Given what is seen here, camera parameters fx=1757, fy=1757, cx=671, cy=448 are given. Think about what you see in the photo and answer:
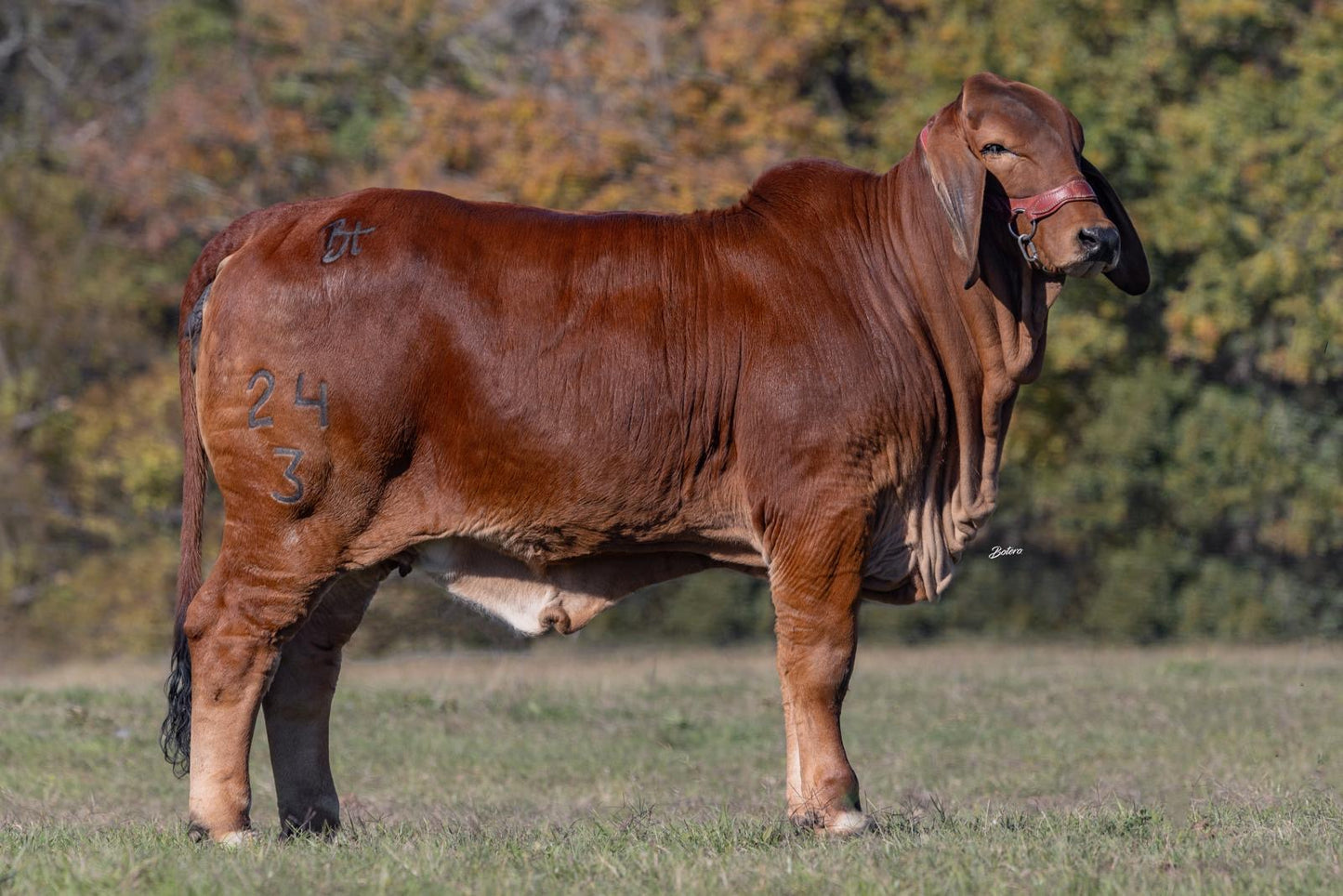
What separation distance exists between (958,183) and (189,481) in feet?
9.53

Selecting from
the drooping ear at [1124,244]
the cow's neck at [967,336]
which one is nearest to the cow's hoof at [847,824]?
the cow's neck at [967,336]

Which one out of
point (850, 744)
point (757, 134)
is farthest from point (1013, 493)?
point (850, 744)

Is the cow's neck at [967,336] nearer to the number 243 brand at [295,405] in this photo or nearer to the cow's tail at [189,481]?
the number 243 brand at [295,405]

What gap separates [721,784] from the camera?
872cm

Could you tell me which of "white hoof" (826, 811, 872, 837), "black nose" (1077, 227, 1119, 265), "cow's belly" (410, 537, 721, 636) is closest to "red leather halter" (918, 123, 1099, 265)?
"black nose" (1077, 227, 1119, 265)

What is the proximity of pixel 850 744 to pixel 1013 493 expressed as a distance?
433 inches

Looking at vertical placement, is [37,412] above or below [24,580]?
above

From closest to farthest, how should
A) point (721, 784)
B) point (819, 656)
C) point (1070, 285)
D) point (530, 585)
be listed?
1. point (819, 656)
2. point (530, 585)
3. point (721, 784)
4. point (1070, 285)

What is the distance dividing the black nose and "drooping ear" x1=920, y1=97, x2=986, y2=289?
0.35 metres

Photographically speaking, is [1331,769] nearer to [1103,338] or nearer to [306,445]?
[306,445]

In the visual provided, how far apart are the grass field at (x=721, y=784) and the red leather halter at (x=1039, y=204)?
1.93 m

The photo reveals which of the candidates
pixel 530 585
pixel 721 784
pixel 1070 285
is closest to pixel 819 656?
pixel 530 585

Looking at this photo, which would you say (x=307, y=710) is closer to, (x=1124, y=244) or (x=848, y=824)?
(x=848, y=824)

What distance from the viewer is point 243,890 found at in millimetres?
4508
